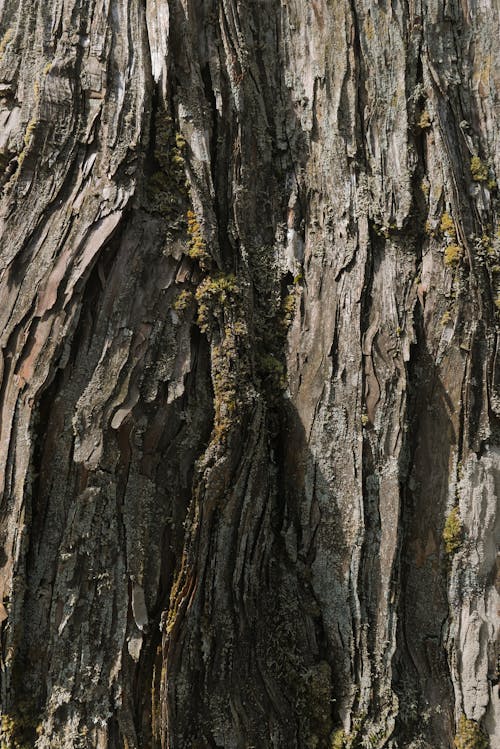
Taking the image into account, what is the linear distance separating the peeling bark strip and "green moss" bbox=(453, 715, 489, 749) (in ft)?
0.04

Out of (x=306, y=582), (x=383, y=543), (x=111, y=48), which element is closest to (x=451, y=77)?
(x=111, y=48)

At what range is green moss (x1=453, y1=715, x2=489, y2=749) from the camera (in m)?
3.23

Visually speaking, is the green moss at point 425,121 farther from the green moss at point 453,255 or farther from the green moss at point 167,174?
the green moss at point 167,174

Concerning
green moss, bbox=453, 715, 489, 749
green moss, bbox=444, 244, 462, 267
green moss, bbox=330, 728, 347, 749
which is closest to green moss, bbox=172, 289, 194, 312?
green moss, bbox=444, 244, 462, 267

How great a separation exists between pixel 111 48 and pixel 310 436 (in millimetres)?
2271

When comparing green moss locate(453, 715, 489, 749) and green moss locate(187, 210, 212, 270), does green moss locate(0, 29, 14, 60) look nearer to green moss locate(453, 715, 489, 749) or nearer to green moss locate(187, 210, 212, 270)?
green moss locate(187, 210, 212, 270)

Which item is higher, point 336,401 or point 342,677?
point 336,401

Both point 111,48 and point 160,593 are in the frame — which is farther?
point 111,48

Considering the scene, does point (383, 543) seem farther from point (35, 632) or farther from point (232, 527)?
point (35, 632)

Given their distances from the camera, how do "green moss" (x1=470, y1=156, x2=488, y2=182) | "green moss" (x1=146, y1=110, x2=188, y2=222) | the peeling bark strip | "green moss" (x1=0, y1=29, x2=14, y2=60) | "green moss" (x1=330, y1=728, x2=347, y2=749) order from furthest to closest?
"green moss" (x1=470, y1=156, x2=488, y2=182) < "green moss" (x1=0, y1=29, x2=14, y2=60) < "green moss" (x1=146, y1=110, x2=188, y2=222) < "green moss" (x1=330, y1=728, x2=347, y2=749) < the peeling bark strip

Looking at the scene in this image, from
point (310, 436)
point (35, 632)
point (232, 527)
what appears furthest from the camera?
point (310, 436)

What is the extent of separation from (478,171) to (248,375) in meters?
1.69

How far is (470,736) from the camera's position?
10.6ft

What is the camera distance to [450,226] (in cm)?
346
